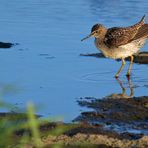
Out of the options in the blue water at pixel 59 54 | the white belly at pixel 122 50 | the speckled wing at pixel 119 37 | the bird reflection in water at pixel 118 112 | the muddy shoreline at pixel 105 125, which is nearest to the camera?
the muddy shoreline at pixel 105 125

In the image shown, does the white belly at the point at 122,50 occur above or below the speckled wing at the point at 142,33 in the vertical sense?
below

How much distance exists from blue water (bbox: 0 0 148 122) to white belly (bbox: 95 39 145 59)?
246 mm

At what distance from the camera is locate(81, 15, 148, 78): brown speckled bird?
39.8 ft

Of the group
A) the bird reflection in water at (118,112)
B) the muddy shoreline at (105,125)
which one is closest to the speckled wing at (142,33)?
the bird reflection in water at (118,112)

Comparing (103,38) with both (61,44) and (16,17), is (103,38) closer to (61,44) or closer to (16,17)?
(61,44)

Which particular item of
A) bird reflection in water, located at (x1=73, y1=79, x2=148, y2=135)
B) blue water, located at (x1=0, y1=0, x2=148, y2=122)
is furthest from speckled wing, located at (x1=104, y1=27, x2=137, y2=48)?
bird reflection in water, located at (x1=73, y1=79, x2=148, y2=135)

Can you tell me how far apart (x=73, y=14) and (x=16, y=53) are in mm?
3216

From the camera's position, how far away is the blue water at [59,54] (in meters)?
10.0

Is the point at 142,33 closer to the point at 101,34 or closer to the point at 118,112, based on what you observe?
the point at 101,34

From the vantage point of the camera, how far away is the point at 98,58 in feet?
42.0

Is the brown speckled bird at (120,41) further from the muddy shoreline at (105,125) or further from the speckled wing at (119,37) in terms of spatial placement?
the muddy shoreline at (105,125)

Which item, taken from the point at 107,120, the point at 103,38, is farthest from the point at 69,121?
the point at 103,38

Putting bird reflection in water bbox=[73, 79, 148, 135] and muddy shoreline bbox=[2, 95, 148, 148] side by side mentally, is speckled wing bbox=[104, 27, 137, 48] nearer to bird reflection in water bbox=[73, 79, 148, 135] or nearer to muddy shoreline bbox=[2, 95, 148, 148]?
bird reflection in water bbox=[73, 79, 148, 135]

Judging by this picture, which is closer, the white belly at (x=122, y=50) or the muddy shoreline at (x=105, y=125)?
the muddy shoreline at (x=105, y=125)
